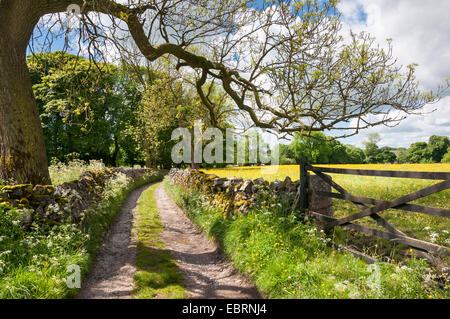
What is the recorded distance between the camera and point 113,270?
462 centimetres

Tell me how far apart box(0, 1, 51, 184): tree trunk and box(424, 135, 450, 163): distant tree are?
56.7 meters

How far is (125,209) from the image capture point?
10062 millimetres

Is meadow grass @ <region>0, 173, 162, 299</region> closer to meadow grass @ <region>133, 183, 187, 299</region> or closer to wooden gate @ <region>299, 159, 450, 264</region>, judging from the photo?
meadow grass @ <region>133, 183, 187, 299</region>

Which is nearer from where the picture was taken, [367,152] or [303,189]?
[303,189]

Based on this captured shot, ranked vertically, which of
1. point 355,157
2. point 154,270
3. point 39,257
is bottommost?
point 154,270

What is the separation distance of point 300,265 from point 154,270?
2.80m

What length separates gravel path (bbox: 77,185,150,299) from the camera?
12.4ft

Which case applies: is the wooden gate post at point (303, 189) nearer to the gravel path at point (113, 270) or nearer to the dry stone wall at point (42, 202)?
the gravel path at point (113, 270)

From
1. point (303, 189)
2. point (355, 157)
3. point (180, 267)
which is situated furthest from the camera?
point (355, 157)

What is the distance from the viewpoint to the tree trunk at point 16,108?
5508 millimetres

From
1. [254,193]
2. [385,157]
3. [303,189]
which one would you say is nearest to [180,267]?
[254,193]

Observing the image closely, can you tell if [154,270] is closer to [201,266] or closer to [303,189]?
[201,266]
